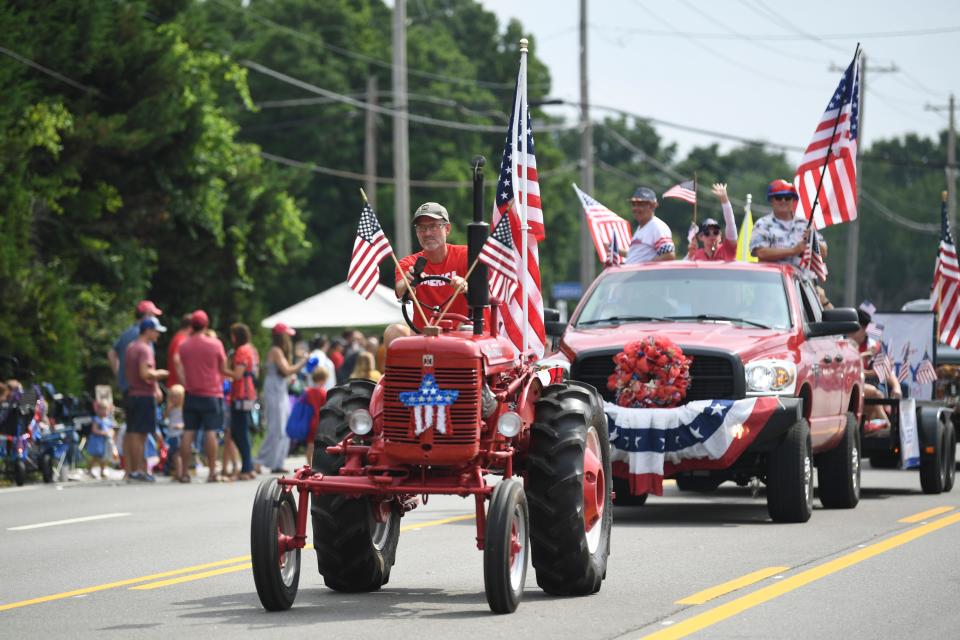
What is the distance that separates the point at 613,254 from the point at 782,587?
27.2ft

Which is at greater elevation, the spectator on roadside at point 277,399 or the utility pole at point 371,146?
the utility pole at point 371,146

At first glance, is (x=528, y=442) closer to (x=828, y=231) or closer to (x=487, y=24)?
(x=487, y=24)

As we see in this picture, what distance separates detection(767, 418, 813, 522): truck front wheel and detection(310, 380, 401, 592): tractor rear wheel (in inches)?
196

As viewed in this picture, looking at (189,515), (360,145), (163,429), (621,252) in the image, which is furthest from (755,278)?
(360,145)

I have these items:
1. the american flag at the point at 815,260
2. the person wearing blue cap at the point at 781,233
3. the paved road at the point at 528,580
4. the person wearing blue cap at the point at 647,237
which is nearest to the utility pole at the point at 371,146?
the person wearing blue cap at the point at 647,237

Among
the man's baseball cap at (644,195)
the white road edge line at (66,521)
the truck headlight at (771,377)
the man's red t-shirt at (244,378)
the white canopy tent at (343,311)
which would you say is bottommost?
the white road edge line at (66,521)

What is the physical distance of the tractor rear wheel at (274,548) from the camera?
9344 millimetres

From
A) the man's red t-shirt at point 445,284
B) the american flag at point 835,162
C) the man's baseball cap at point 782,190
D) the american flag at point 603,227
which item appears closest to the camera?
the man's red t-shirt at point 445,284

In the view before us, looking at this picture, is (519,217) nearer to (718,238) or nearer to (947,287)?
(718,238)

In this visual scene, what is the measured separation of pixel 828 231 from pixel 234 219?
92.8 metres

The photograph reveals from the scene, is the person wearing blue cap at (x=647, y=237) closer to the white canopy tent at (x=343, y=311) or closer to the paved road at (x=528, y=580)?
the paved road at (x=528, y=580)

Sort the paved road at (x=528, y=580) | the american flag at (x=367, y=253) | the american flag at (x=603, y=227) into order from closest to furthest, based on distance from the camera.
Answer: the paved road at (x=528, y=580) < the american flag at (x=367, y=253) < the american flag at (x=603, y=227)

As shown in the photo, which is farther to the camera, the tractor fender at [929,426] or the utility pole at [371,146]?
the utility pole at [371,146]

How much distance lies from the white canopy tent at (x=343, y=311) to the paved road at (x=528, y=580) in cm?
1908
